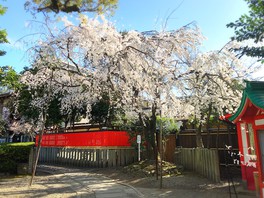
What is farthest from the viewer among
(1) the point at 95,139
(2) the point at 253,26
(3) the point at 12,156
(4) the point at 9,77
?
(1) the point at 95,139

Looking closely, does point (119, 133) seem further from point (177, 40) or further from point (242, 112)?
point (242, 112)

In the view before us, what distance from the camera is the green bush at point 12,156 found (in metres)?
11.4

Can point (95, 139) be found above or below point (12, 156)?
above

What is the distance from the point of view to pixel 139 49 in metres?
8.62

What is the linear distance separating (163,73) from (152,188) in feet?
13.9

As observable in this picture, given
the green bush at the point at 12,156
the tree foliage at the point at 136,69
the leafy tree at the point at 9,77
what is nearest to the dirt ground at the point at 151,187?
the green bush at the point at 12,156

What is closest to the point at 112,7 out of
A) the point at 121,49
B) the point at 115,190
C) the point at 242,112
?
the point at 121,49

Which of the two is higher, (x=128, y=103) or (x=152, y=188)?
(x=128, y=103)

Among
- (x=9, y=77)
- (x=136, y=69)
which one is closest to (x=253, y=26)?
(x=136, y=69)

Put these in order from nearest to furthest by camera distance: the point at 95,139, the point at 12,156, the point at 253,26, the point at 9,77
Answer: the point at 253,26, the point at 9,77, the point at 12,156, the point at 95,139

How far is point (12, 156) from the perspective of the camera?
11742 mm

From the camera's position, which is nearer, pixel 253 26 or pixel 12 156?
pixel 253 26

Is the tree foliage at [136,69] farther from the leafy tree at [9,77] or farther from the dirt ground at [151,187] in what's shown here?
the dirt ground at [151,187]

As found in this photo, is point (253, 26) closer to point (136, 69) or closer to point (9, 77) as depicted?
point (136, 69)
